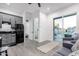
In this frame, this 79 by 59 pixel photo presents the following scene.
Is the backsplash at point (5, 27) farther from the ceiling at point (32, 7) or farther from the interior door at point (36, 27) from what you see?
the interior door at point (36, 27)

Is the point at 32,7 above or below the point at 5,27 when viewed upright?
above

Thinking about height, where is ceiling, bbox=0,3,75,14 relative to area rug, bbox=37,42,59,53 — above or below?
above

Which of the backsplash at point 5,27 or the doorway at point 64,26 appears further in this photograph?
the backsplash at point 5,27

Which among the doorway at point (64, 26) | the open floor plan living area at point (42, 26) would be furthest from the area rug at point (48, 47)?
the doorway at point (64, 26)

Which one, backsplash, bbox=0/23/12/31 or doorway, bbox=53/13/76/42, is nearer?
doorway, bbox=53/13/76/42

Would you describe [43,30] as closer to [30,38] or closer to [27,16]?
[30,38]

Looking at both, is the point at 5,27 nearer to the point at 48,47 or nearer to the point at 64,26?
the point at 48,47

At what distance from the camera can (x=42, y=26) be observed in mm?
1454

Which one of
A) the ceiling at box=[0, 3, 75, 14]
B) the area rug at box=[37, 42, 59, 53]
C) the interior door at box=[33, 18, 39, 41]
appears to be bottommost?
the area rug at box=[37, 42, 59, 53]

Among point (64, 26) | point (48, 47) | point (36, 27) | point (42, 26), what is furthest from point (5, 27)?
point (64, 26)

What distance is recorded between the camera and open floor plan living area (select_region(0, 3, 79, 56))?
1.22 metres

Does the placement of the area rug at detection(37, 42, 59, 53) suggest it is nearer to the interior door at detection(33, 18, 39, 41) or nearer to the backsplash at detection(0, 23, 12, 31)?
the interior door at detection(33, 18, 39, 41)

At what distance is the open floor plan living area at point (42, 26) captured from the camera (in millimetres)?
1224

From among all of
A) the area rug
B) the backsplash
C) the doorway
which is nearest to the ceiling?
the doorway
